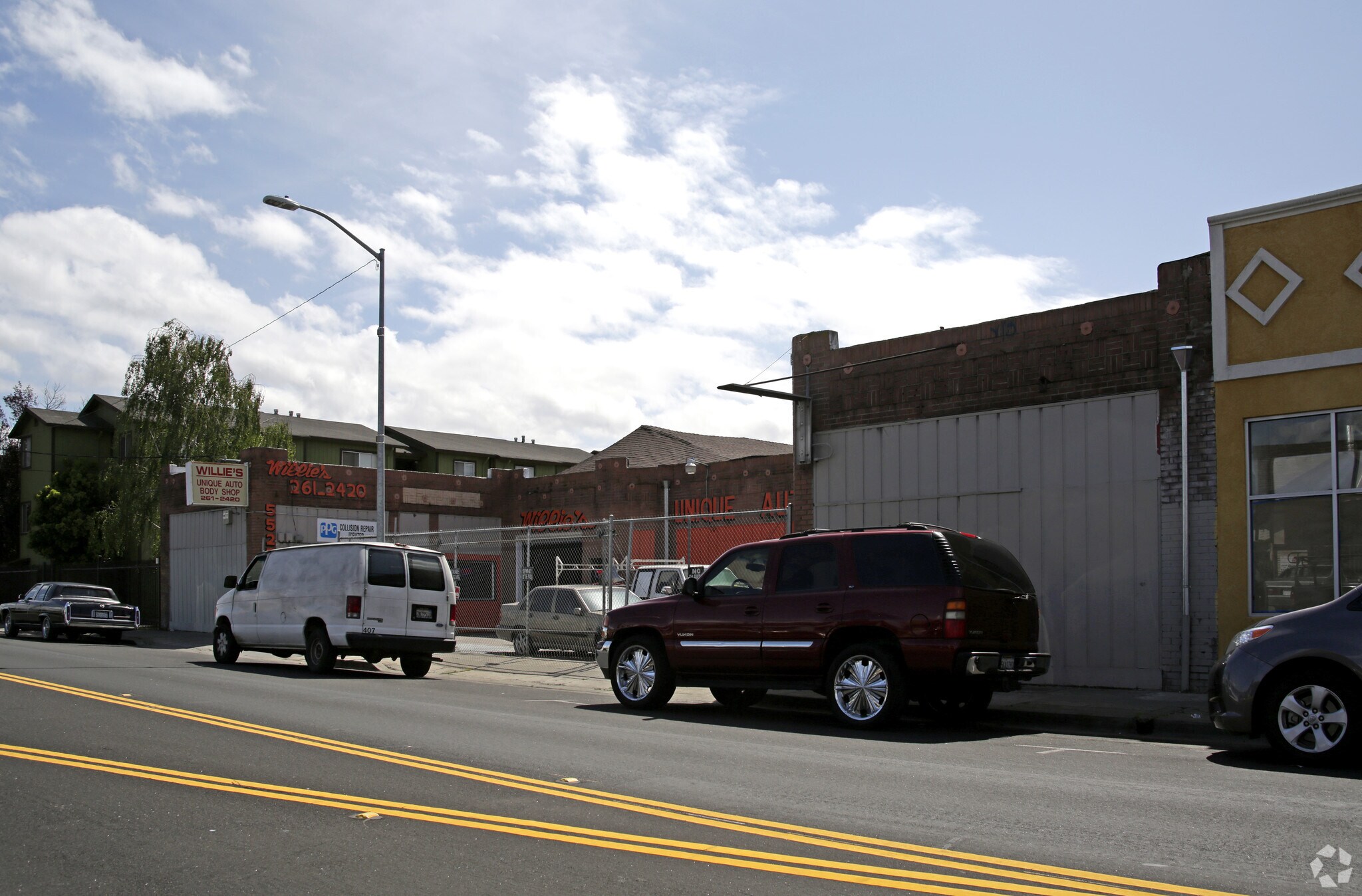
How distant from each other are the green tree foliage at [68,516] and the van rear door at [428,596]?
33.8 metres

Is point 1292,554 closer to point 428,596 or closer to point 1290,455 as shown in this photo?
point 1290,455

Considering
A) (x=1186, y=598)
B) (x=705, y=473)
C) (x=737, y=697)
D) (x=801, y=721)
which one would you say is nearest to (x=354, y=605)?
(x=737, y=697)

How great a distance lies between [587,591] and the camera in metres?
20.5

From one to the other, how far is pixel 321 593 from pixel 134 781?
972cm

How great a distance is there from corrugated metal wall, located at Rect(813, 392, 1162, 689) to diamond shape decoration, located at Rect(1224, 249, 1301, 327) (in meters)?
1.48

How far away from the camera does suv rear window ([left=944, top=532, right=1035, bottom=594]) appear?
10.8 metres

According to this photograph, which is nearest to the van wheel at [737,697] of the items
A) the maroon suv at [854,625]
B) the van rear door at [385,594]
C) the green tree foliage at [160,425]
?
the maroon suv at [854,625]

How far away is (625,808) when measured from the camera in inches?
268

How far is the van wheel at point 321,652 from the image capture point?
17.0 m

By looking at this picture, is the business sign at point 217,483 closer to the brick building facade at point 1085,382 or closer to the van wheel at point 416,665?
the van wheel at point 416,665

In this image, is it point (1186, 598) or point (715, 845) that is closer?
point (715, 845)

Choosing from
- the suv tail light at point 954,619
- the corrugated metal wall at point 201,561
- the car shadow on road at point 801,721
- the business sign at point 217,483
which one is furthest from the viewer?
the corrugated metal wall at point 201,561

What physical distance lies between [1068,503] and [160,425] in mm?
36618

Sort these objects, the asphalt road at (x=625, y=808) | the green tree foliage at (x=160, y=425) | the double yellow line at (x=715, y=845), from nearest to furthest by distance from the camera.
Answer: the double yellow line at (x=715, y=845)
the asphalt road at (x=625, y=808)
the green tree foliage at (x=160, y=425)
